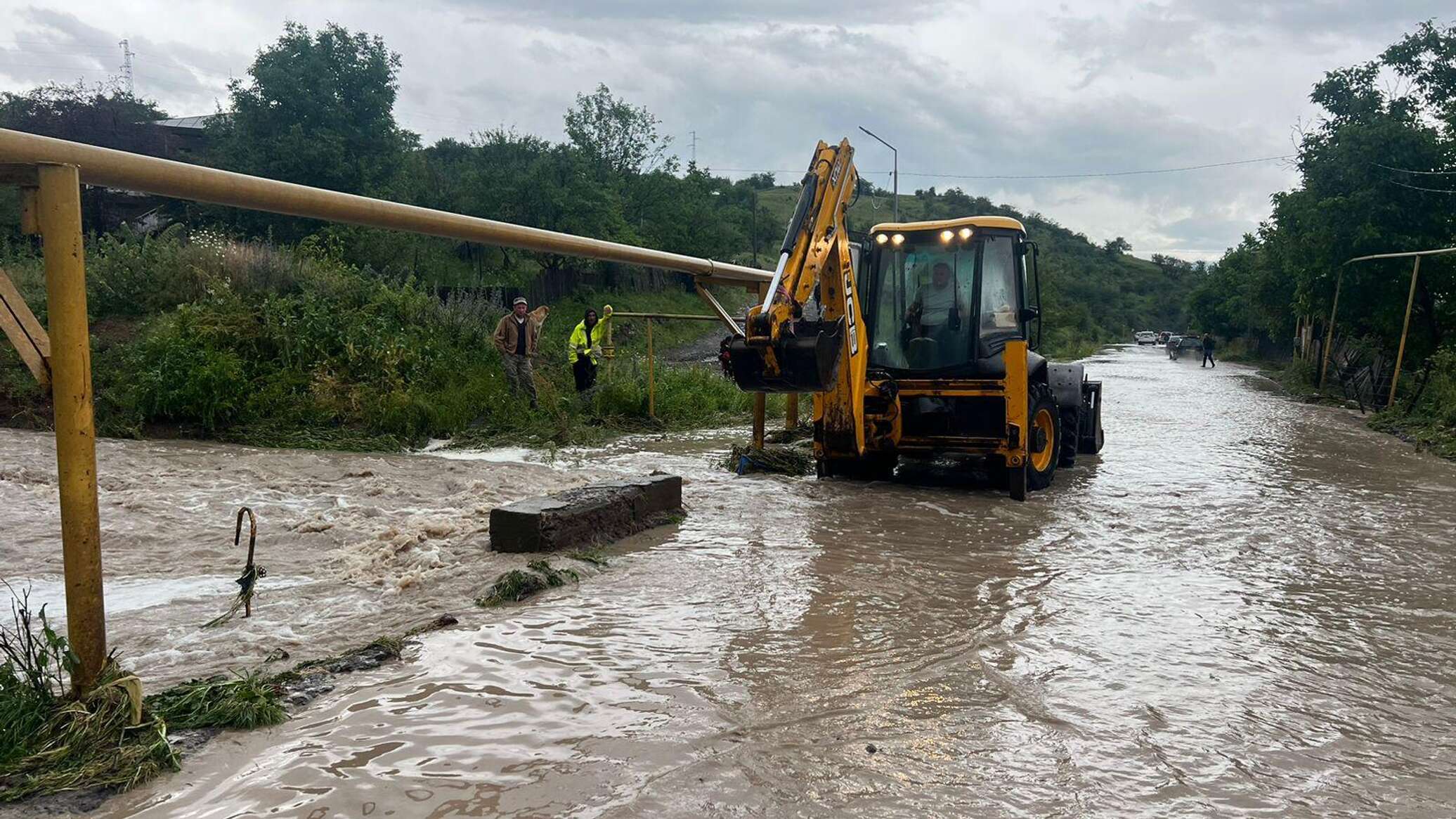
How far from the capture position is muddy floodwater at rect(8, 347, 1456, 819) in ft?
11.8

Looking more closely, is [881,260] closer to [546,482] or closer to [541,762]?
[546,482]

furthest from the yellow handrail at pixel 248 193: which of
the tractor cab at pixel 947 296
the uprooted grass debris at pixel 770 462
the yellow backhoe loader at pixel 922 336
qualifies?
the uprooted grass debris at pixel 770 462

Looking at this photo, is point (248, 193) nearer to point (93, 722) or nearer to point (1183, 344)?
point (93, 722)

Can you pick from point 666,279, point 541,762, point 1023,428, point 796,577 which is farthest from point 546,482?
point 666,279

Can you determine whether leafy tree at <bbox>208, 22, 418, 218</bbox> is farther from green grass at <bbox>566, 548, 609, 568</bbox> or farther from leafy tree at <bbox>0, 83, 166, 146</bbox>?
green grass at <bbox>566, 548, 609, 568</bbox>

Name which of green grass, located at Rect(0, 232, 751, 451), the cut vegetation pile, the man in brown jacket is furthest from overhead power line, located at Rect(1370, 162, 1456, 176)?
the cut vegetation pile

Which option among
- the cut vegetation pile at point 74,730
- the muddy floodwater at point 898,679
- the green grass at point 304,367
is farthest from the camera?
the green grass at point 304,367

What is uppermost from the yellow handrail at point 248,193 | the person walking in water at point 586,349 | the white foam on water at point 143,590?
the yellow handrail at point 248,193

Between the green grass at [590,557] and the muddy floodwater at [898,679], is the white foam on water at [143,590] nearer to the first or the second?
the muddy floodwater at [898,679]

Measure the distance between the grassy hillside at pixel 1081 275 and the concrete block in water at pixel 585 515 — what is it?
6480 cm

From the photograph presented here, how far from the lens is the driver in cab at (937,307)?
10484 millimetres

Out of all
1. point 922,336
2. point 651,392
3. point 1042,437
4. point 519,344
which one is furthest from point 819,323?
point 519,344

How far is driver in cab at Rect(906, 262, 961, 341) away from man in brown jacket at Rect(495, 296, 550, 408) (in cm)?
617

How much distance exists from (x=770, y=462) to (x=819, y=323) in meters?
2.95
